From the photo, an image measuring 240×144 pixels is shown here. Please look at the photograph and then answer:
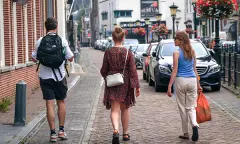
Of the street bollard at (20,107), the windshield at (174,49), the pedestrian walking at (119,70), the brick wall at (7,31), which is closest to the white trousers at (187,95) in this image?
the pedestrian walking at (119,70)

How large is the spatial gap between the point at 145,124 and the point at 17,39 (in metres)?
7.11

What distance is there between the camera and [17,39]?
1759 cm

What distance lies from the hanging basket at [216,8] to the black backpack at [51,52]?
45.9 feet

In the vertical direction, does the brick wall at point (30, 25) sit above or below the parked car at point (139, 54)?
above

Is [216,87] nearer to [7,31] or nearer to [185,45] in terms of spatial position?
[7,31]

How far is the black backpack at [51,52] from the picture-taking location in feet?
30.6

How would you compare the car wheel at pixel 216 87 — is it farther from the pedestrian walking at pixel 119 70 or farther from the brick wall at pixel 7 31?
the pedestrian walking at pixel 119 70

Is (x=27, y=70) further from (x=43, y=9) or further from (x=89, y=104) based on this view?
(x=43, y=9)

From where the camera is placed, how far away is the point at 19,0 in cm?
1603

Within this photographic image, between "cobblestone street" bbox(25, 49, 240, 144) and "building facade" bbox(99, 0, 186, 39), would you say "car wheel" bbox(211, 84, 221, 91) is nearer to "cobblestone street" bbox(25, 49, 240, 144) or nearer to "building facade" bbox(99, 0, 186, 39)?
"cobblestone street" bbox(25, 49, 240, 144)

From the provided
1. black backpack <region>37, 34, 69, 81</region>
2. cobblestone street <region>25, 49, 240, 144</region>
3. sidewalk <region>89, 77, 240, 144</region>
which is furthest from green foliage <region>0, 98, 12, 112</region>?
black backpack <region>37, 34, 69, 81</region>

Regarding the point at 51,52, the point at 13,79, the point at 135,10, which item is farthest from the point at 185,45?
the point at 135,10

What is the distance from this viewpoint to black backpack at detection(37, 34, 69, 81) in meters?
9.34

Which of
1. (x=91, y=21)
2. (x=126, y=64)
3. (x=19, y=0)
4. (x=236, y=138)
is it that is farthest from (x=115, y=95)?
(x=91, y=21)
